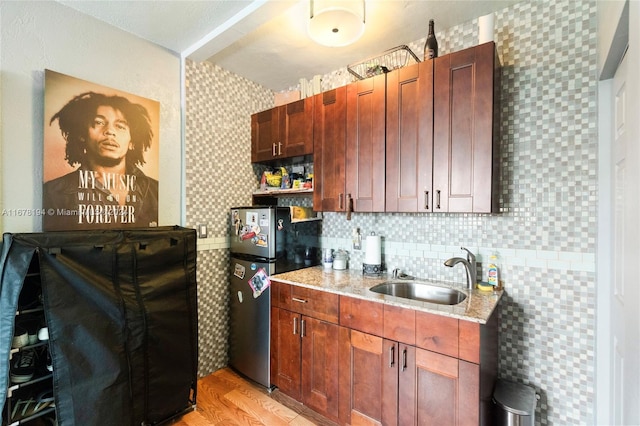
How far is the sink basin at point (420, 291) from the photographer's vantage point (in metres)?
1.88

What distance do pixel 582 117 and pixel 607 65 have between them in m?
0.28

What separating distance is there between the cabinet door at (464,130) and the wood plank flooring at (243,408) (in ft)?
5.55

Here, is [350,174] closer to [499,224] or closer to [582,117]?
[499,224]

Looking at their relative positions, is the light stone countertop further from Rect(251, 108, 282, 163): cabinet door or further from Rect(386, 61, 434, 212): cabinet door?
Rect(251, 108, 282, 163): cabinet door

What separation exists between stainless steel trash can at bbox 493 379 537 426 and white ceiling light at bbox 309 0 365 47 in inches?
87.3


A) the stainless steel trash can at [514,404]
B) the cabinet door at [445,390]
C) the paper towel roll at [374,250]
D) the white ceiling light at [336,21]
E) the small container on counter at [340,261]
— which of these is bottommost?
the stainless steel trash can at [514,404]

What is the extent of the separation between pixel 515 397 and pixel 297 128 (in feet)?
7.66

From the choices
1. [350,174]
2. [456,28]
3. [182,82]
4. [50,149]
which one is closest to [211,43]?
[182,82]

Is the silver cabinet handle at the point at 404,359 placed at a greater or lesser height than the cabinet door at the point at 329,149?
lesser

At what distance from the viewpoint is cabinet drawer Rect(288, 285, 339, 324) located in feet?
6.06

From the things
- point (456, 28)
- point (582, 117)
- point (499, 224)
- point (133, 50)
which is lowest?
point (499, 224)

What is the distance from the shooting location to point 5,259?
1389mm

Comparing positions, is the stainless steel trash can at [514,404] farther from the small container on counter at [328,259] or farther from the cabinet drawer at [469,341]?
the small container on counter at [328,259]

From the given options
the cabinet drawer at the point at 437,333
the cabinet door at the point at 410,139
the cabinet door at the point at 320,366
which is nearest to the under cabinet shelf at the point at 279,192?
the cabinet door at the point at 410,139
